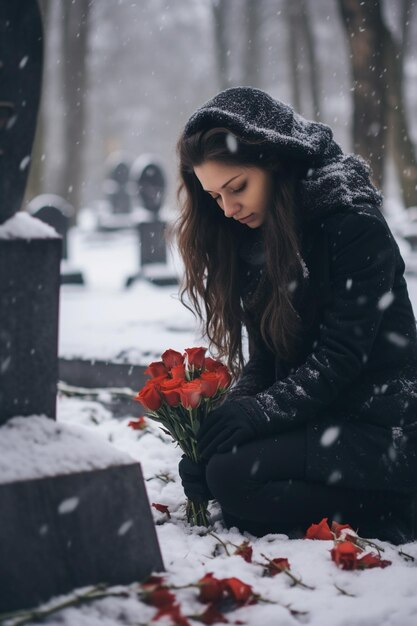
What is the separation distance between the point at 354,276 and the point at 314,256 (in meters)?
0.18

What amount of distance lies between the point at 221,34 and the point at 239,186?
17900mm

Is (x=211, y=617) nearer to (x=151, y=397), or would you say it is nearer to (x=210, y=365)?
(x=151, y=397)

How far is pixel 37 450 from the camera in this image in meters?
1.87

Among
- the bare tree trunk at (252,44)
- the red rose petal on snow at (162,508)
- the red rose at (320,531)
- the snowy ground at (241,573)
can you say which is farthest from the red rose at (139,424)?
the bare tree trunk at (252,44)

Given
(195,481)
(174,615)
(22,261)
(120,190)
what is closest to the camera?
(174,615)

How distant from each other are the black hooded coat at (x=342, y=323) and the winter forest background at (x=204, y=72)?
0.80m

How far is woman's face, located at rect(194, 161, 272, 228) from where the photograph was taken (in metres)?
2.39

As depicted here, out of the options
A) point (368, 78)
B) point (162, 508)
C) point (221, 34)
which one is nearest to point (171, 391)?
point (162, 508)

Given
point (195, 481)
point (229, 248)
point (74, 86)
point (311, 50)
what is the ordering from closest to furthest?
point (195, 481) < point (229, 248) < point (74, 86) < point (311, 50)

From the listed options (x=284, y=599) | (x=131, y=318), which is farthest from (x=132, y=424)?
(x=131, y=318)

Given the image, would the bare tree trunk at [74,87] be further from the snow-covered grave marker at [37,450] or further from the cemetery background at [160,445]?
the snow-covered grave marker at [37,450]

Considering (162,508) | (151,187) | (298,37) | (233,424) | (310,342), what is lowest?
(162,508)

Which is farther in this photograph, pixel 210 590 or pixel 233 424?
Answer: pixel 233 424

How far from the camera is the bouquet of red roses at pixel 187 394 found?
2.35 m
